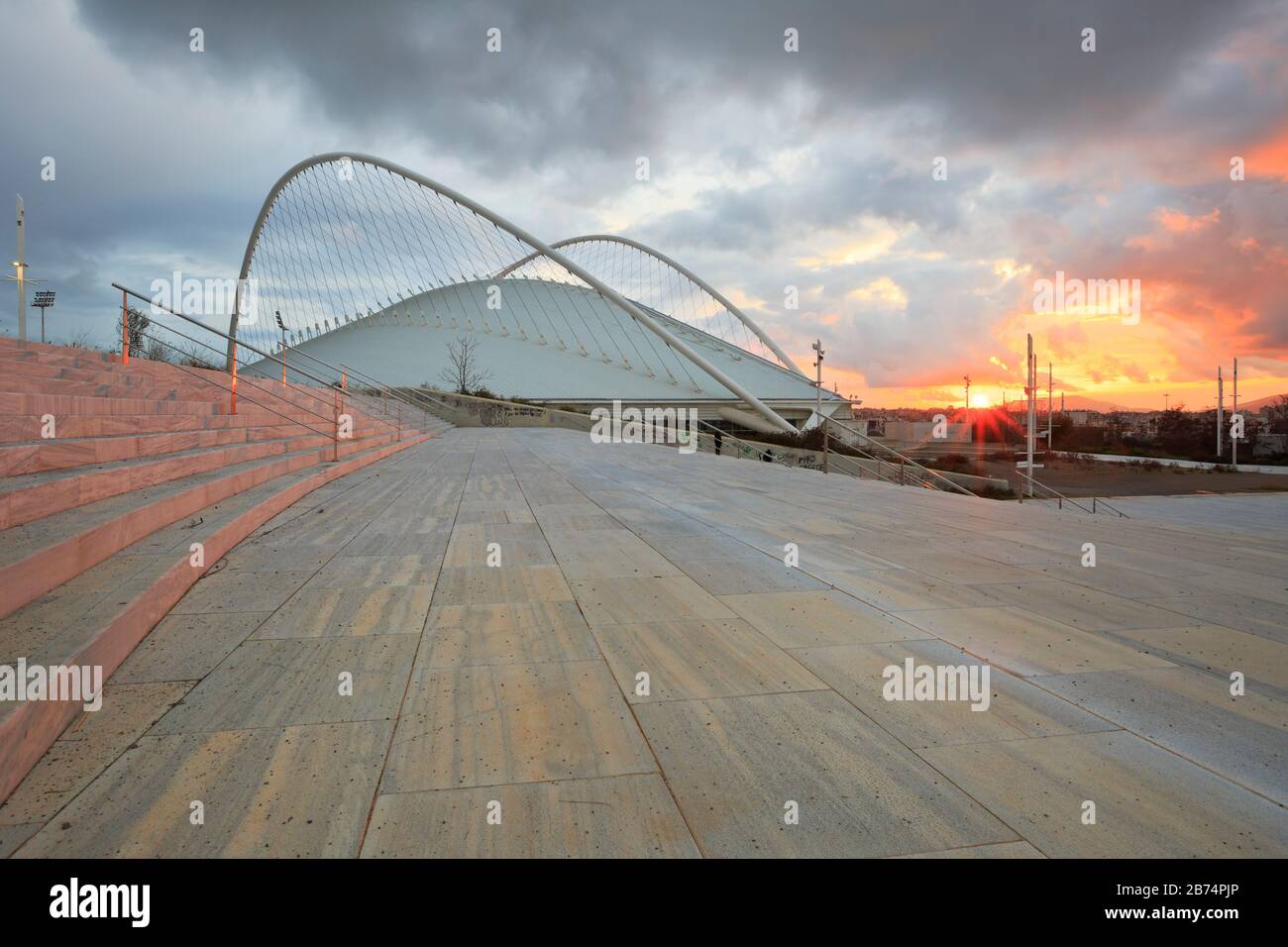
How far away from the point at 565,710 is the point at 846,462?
1993cm

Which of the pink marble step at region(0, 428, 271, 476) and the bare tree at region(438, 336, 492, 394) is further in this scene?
the bare tree at region(438, 336, 492, 394)

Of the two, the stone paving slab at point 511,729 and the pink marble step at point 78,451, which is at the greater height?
the pink marble step at point 78,451

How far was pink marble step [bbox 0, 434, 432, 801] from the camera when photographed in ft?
7.08

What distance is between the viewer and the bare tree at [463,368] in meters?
44.4

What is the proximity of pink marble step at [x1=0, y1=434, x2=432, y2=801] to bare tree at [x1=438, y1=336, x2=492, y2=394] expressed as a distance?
128 feet

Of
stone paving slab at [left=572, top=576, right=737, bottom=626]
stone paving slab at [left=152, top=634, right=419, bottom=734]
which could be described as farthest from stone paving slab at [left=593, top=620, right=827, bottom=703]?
stone paving slab at [left=152, top=634, right=419, bottom=734]

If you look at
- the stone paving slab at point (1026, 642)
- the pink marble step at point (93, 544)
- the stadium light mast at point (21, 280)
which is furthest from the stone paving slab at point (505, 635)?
the stadium light mast at point (21, 280)

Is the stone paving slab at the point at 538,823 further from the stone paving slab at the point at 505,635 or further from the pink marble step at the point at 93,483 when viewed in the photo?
the pink marble step at the point at 93,483

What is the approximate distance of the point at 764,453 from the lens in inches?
846

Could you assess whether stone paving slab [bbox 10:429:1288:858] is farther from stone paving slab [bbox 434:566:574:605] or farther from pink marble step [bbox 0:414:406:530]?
pink marble step [bbox 0:414:406:530]

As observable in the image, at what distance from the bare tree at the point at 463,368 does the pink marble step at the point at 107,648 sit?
38.9 metres

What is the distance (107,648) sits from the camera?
2.94 m

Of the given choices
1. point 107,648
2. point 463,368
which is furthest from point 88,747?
point 463,368
